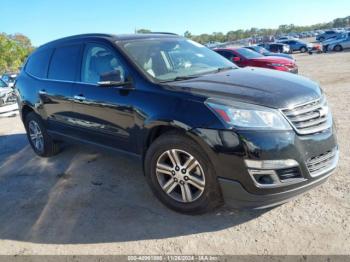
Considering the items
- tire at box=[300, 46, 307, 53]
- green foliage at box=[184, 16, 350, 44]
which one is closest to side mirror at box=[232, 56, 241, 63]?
tire at box=[300, 46, 307, 53]

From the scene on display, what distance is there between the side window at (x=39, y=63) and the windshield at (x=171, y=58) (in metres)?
1.90

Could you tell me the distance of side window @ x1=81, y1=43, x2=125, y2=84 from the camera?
3.85 m

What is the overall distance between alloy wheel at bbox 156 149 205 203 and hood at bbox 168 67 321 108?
2.12 ft

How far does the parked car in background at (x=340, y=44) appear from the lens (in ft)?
101

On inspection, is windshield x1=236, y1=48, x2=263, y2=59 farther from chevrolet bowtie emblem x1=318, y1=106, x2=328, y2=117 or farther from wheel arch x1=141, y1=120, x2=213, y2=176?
wheel arch x1=141, y1=120, x2=213, y2=176

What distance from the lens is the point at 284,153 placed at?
2818 mm

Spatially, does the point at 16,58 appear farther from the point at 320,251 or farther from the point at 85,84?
the point at 320,251

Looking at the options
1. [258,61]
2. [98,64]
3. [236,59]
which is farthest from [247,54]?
[98,64]

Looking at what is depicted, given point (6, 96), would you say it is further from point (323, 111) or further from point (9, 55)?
point (9, 55)

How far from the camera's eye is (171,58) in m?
4.14

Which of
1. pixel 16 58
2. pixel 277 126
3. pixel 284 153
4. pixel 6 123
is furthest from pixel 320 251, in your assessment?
pixel 16 58

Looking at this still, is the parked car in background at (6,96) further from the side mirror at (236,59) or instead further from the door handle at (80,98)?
the side mirror at (236,59)

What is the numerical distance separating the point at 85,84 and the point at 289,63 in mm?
9765

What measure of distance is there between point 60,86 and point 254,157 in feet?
10.0
